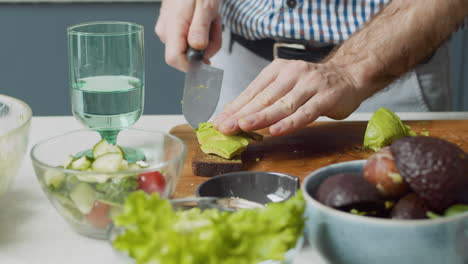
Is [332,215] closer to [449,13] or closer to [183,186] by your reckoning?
[183,186]

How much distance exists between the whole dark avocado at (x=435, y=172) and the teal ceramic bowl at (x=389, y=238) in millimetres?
28

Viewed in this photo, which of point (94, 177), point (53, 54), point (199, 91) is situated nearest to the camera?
point (94, 177)

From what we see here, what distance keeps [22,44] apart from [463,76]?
7.85 feet

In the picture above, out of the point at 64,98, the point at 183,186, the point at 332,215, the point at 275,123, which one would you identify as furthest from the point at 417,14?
the point at 64,98

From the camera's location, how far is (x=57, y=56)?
3.38 metres

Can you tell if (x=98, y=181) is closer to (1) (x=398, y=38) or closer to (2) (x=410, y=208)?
(2) (x=410, y=208)

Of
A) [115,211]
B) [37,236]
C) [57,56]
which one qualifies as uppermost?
[115,211]

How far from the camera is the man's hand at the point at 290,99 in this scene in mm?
1419

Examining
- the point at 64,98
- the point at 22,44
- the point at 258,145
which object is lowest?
the point at 64,98

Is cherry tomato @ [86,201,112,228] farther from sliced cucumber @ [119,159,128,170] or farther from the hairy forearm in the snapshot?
the hairy forearm

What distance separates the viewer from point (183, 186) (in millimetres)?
1264

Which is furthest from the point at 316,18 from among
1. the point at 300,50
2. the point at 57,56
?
the point at 57,56

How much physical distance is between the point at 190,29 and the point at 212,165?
445mm

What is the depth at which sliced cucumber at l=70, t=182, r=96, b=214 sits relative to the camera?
0.94 metres
